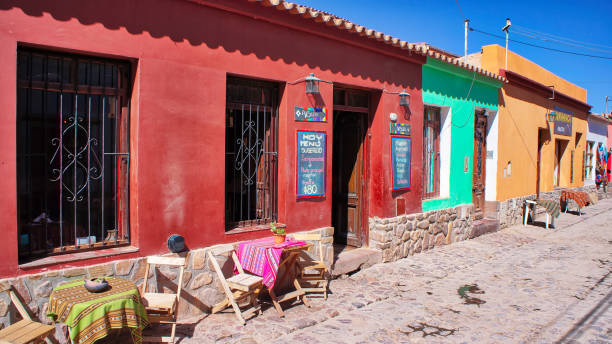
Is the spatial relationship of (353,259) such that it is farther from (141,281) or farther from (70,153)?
(70,153)

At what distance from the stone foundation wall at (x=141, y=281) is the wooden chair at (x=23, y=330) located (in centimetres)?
10

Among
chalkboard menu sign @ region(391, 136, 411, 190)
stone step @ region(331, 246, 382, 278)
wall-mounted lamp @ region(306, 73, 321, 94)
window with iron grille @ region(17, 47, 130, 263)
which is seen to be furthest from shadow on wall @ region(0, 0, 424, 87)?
stone step @ region(331, 246, 382, 278)

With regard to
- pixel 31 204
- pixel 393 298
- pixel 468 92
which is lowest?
pixel 393 298

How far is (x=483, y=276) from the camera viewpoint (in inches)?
266

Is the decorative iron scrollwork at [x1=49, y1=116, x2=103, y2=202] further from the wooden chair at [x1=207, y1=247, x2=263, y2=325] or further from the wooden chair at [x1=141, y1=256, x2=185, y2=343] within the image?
the wooden chair at [x1=207, y1=247, x2=263, y2=325]

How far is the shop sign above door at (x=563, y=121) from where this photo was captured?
1417 centimetres

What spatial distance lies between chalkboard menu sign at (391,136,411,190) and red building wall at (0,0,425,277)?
5.16ft

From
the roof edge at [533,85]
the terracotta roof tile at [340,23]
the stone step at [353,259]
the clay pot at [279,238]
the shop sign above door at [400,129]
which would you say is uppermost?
the roof edge at [533,85]

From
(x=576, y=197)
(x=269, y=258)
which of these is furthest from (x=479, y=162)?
(x=269, y=258)

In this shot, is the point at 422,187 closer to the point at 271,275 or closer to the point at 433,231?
the point at 433,231

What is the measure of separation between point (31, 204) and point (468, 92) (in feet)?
27.8

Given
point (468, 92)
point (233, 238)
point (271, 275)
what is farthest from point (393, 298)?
point (468, 92)

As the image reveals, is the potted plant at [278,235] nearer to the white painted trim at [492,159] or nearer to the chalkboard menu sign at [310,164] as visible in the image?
the chalkboard menu sign at [310,164]

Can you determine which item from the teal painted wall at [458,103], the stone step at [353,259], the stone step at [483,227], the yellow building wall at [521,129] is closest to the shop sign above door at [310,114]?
the stone step at [353,259]
